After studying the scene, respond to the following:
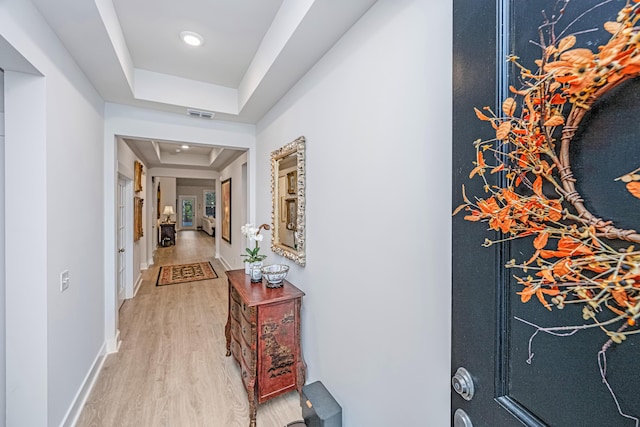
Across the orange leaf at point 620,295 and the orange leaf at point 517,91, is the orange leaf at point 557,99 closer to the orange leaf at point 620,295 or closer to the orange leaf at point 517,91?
the orange leaf at point 517,91

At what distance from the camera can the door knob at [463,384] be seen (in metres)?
0.67

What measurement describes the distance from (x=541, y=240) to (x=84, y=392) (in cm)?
303

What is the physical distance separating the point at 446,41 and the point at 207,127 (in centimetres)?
279

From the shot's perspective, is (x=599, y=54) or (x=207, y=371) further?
(x=207, y=371)

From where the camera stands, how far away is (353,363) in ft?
5.08

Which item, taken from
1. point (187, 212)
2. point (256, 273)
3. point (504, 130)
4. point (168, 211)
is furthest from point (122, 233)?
point (187, 212)

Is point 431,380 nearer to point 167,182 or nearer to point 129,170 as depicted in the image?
point 129,170

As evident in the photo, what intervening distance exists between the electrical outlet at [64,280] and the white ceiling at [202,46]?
1484mm

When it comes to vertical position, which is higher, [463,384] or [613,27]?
[613,27]

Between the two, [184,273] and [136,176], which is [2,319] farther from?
[184,273]

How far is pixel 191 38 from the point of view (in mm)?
2074

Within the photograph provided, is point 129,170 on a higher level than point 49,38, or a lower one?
lower

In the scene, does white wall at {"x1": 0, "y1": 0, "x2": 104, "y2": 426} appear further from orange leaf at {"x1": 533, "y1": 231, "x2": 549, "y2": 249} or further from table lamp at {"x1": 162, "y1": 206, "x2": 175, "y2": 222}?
table lamp at {"x1": 162, "y1": 206, "x2": 175, "y2": 222}

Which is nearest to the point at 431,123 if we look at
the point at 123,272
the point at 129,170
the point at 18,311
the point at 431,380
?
the point at 431,380
